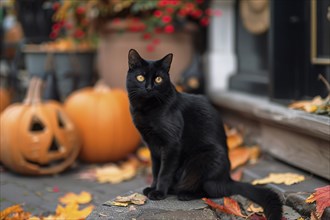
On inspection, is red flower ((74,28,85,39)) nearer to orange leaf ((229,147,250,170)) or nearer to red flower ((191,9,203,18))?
red flower ((191,9,203,18))

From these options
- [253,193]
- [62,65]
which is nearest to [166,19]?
[62,65]

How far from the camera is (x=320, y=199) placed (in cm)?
207

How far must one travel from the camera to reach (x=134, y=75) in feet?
6.81

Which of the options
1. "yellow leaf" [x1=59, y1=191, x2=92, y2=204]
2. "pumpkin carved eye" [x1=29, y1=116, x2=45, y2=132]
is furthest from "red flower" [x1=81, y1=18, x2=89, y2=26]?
"yellow leaf" [x1=59, y1=191, x2=92, y2=204]

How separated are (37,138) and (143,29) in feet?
4.63

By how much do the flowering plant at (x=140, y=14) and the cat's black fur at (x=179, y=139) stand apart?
1681mm

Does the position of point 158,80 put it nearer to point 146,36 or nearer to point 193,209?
point 193,209

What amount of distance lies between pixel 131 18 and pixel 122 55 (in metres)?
0.34

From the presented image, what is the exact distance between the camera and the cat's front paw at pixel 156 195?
7.14ft

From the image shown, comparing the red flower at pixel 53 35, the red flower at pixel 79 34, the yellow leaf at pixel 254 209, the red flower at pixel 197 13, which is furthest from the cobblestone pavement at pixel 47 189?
the red flower at pixel 53 35

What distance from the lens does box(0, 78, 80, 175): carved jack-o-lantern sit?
3.22 metres

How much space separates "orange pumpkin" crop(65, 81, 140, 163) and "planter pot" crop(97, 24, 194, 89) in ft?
1.82

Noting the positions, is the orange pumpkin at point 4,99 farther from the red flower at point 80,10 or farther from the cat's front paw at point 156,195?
the cat's front paw at point 156,195

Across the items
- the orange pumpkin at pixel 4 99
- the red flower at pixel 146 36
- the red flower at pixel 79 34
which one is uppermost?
the red flower at pixel 79 34
